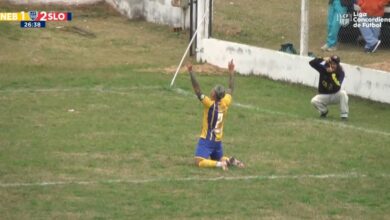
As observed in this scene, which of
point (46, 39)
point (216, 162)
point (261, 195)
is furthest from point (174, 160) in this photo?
point (46, 39)

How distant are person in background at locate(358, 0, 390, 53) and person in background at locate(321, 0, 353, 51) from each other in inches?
19.0

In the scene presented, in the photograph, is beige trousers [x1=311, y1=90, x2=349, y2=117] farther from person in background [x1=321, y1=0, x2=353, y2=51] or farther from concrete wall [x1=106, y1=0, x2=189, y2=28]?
concrete wall [x1=106, y1=0, x2=189, y2=28]

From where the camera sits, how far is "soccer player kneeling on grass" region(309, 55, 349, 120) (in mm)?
19734

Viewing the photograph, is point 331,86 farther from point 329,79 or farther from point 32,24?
point 32,24

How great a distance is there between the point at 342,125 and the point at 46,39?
1241 cm

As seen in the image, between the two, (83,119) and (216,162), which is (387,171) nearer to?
(216,162)

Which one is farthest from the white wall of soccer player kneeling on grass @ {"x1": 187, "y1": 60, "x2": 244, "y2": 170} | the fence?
soccer player kneeling on grass @ {"x1": 187, "y1": 60, "x2": 244, "y2": 170}

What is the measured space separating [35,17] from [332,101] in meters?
14.0

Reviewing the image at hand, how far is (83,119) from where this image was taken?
63.9ft

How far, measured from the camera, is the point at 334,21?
83.0 ft

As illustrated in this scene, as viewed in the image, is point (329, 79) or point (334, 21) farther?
point (334, 21)

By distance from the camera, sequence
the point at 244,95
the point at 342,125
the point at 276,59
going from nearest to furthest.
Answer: the point at 342,125 < the point at 244,95 < the point at 276,59

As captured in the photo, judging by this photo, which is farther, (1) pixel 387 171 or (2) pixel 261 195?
(1) pixel 387 171

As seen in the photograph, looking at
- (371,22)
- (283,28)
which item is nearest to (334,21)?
(371,22)
